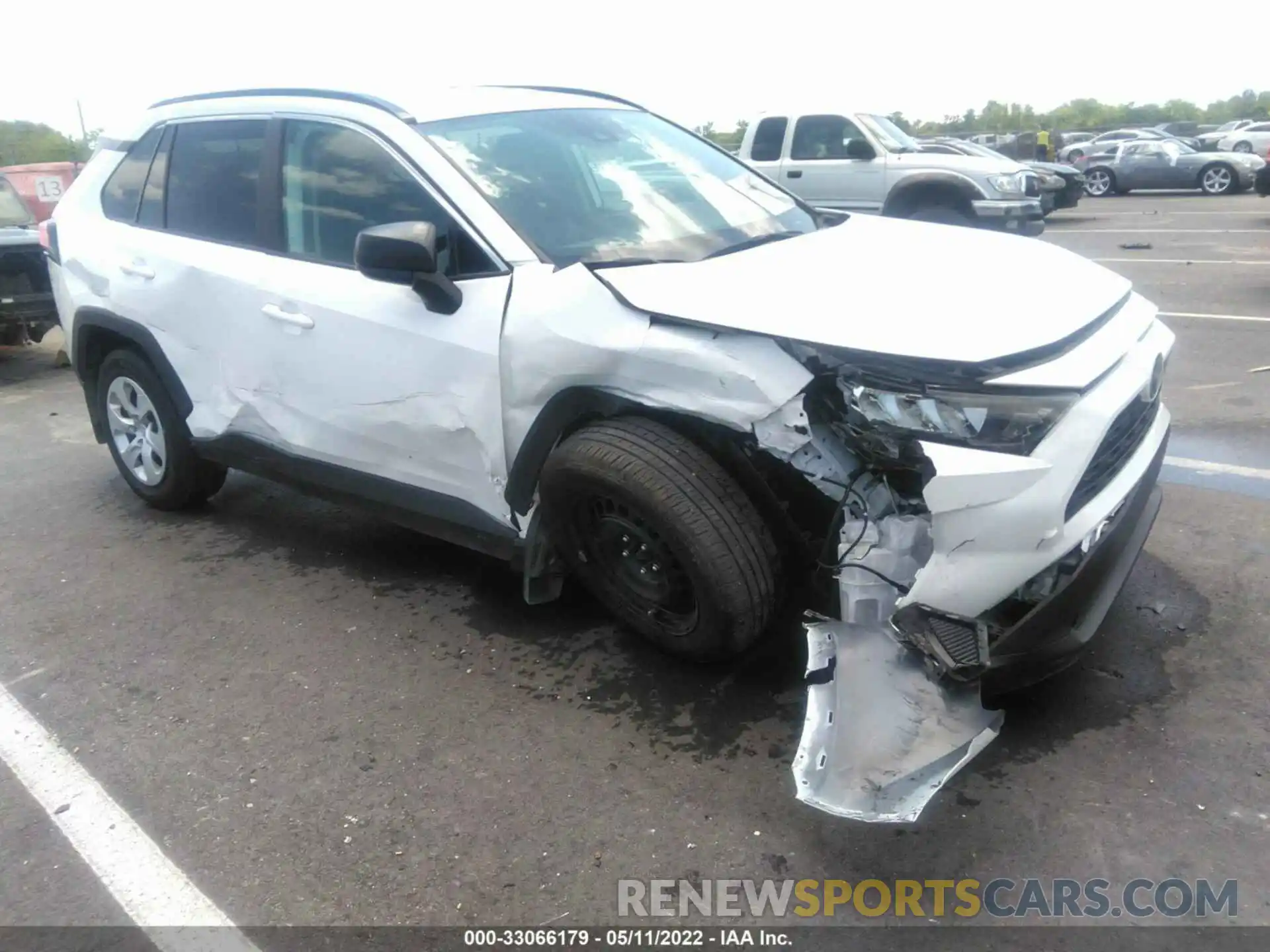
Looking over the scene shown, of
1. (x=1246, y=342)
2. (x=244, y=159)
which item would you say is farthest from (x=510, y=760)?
(x=1246, y=342)

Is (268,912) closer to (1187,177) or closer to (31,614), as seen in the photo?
(31,614)

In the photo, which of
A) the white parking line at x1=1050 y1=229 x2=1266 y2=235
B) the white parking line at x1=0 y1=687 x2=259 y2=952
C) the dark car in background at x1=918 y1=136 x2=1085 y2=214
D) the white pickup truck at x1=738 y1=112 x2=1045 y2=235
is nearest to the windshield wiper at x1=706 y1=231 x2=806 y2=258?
the white parking line at x1=0 y1=687 x2=259 y2=952

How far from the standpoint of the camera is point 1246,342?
7.16m

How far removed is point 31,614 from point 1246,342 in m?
7.42

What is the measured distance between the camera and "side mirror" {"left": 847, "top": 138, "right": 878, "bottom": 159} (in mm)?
12602

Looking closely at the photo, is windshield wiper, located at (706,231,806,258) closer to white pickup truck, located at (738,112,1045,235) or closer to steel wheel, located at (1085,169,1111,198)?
white pickup truck, located at (738,112,1045,235)

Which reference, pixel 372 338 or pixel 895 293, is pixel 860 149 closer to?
pixel 372 338

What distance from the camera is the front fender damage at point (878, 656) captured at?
2.51m

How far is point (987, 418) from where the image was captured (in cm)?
248

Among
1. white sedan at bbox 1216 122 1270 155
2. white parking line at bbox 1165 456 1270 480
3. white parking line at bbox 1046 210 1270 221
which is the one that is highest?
white parking line at bbox 1165 456 1270 480

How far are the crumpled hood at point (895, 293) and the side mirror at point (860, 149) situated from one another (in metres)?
9.66

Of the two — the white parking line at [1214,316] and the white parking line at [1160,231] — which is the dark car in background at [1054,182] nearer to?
the white parking line at [1160,231]

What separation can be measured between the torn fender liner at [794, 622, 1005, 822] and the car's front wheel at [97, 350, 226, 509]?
320 cm

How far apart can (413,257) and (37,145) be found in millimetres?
35096
